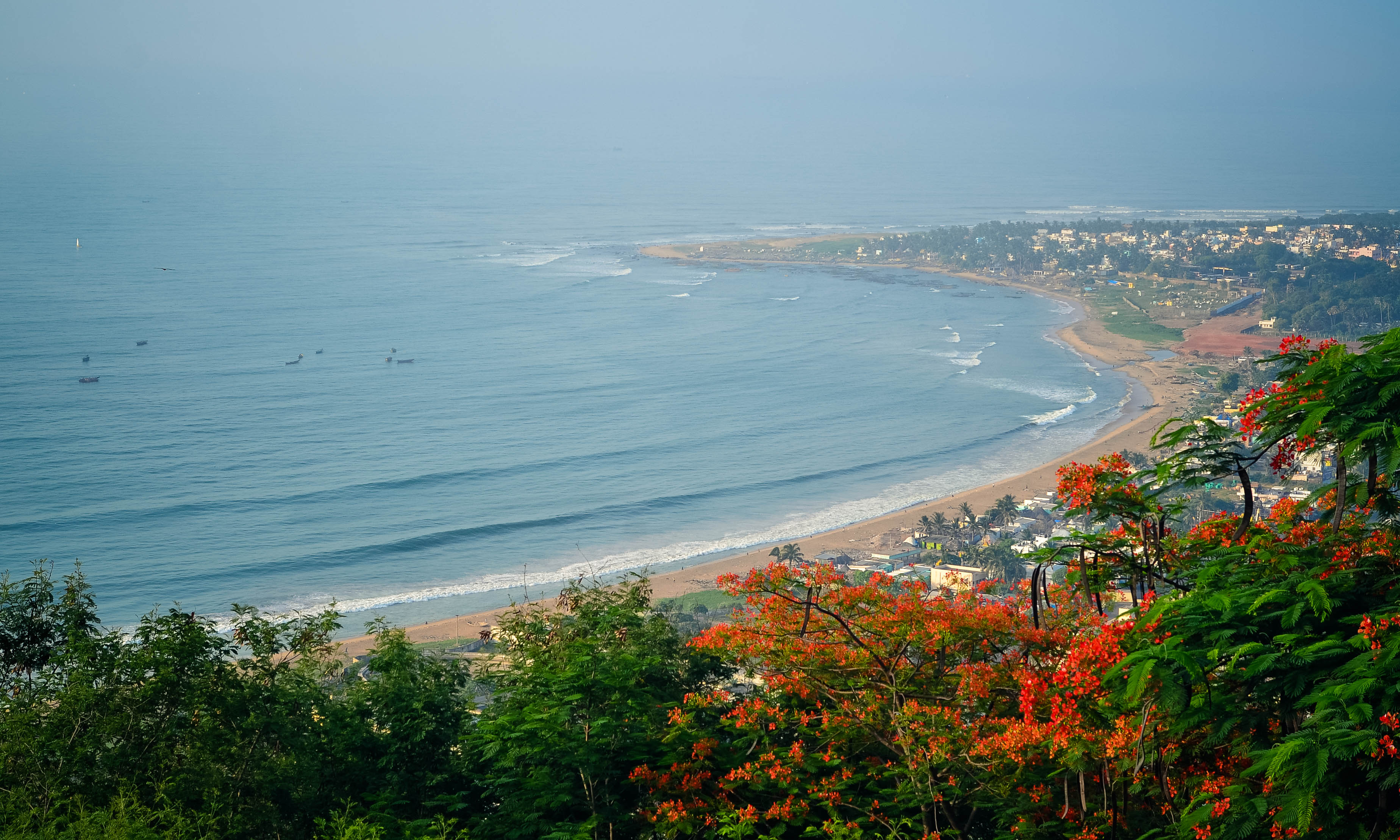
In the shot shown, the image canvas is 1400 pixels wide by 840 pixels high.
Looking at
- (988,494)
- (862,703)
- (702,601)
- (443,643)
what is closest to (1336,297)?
(988,494)

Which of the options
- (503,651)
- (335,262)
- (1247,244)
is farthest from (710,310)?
(503,651)

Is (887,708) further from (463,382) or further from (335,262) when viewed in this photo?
(335,262)

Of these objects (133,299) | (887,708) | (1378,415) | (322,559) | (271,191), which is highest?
(271,191)

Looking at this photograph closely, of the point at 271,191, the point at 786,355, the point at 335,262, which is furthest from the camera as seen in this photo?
the point at 271,191

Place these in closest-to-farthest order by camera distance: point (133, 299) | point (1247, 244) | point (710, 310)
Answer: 1. point (133, 299)
2. point (710, 310)
3. point (1247, 244)

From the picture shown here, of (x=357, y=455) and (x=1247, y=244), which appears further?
(x=1247, y=244)

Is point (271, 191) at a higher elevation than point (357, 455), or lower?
higher

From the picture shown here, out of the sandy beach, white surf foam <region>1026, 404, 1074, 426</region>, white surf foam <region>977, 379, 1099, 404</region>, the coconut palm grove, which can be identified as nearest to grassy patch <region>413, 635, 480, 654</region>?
the sandy beach

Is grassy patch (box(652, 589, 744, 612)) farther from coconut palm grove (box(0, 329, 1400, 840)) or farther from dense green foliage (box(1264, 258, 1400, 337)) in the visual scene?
dense green foliage (box(1264, 258, 1400, 337))
